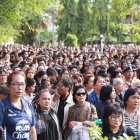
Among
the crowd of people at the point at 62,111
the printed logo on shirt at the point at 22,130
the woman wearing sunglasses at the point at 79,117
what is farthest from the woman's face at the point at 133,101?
the printed logo on shirt at the point at 22,130

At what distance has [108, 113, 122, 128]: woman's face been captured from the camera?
596cm

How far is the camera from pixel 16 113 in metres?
5.29

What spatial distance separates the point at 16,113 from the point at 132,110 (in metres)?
2.05

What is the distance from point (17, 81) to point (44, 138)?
1.23 metres

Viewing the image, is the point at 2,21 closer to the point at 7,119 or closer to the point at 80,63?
the point at 80,63

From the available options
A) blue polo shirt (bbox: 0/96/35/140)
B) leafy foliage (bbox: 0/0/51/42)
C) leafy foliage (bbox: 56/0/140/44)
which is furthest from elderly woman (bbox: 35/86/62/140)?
leafy foliage (bbox: 56/0/140/44)

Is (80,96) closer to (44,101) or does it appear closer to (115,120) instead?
(44,101)

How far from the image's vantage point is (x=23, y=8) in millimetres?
16594

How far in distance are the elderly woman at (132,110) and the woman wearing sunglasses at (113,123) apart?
0.39 meters

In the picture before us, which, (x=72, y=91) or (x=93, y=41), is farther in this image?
(x=93, y=41)

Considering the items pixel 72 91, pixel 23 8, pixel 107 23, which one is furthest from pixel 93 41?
pixel 72 91

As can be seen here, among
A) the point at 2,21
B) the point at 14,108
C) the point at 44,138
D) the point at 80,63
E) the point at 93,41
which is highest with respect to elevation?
the point at 93,41

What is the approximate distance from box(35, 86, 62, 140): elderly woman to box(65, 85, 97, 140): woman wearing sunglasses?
21 cm

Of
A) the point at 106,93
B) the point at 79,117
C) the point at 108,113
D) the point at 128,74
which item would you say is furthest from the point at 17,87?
the point at 128,74
